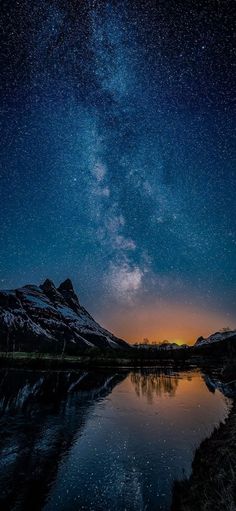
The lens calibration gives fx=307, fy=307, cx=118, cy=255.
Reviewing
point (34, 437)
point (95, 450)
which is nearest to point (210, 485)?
point (95, 450)

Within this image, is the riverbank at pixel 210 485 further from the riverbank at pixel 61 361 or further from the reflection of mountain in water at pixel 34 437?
the riverbank at pixel 61 361

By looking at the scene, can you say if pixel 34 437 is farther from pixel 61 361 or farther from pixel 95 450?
pixel 61 361

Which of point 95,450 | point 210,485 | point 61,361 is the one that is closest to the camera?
point 210,485

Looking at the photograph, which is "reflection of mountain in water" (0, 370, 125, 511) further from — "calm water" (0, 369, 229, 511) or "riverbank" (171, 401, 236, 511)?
"riverbank" (171, 401, 236, 511)

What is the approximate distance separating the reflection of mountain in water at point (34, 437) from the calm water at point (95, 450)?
4cm

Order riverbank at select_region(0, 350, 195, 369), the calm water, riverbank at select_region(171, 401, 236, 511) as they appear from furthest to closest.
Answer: riverbank at select_region(0, 350, 195, 369)
the calm water
riverbank at select_region(171, 401, 236, 511)

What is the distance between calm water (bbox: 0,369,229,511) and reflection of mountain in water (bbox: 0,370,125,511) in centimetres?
4

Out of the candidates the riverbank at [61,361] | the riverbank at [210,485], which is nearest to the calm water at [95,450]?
the riverbank at [210,485]

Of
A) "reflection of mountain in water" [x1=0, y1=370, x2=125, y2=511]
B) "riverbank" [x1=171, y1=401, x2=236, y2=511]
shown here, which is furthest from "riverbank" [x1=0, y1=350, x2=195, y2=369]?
"riverbank" [x1=171, y1=401, x2=236, y2=511]

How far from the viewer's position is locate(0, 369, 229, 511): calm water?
12.7 meters

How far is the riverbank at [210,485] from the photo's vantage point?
9.17m

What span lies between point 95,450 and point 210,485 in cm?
1009

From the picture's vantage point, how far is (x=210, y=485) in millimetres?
11047

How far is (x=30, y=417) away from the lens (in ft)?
87.8
